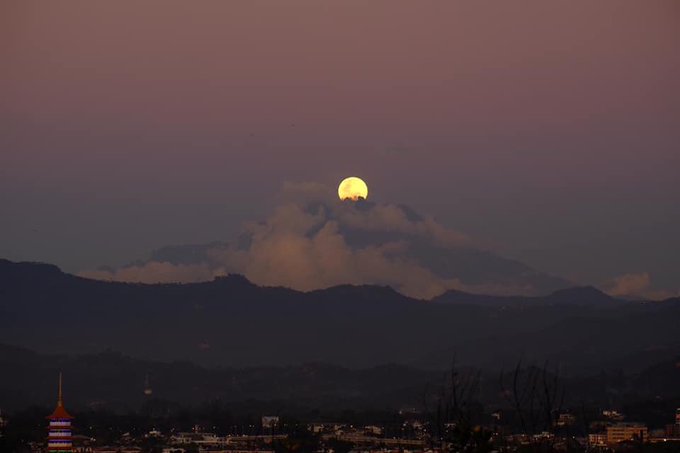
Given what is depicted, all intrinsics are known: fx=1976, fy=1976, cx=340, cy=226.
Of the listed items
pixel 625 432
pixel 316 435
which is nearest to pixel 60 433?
pixel 316 435

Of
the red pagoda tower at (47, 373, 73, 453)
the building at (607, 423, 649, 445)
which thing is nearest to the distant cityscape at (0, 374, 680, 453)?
the building at (607, 423, 649, 445)

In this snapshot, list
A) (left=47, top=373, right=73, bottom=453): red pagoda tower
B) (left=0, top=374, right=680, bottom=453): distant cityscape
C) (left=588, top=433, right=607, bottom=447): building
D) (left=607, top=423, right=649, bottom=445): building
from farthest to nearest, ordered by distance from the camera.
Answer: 1. (left=607, top=423, right=649, bottom=445): building
2. (left=588, top=433, right=607, bottom=447): building
3. (left=0, top=374, right=680, bottom=453): distant cityscape
4. (left=47, top=373, right=73, bottom=453): red pagoda tower

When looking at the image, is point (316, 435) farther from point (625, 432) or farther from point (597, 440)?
point (625, 432)

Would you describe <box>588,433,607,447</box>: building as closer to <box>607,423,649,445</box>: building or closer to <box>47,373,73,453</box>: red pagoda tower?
<box>607,423,649,445</box>: building

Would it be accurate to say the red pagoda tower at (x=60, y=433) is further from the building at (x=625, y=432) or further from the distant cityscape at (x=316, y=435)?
the building at (x=625, y=432)

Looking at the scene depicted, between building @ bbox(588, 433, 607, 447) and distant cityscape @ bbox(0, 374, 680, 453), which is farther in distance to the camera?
building @ bbox(588, 433, 607, 447)

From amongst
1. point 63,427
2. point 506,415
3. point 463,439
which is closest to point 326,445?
point 506,415

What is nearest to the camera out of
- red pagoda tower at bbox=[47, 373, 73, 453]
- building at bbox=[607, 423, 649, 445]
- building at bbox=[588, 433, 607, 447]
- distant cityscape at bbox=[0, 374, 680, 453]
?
red pagoda tower at bbox=[47, 373, 73, 453]

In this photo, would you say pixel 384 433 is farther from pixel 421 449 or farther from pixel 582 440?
pixel 421 449
